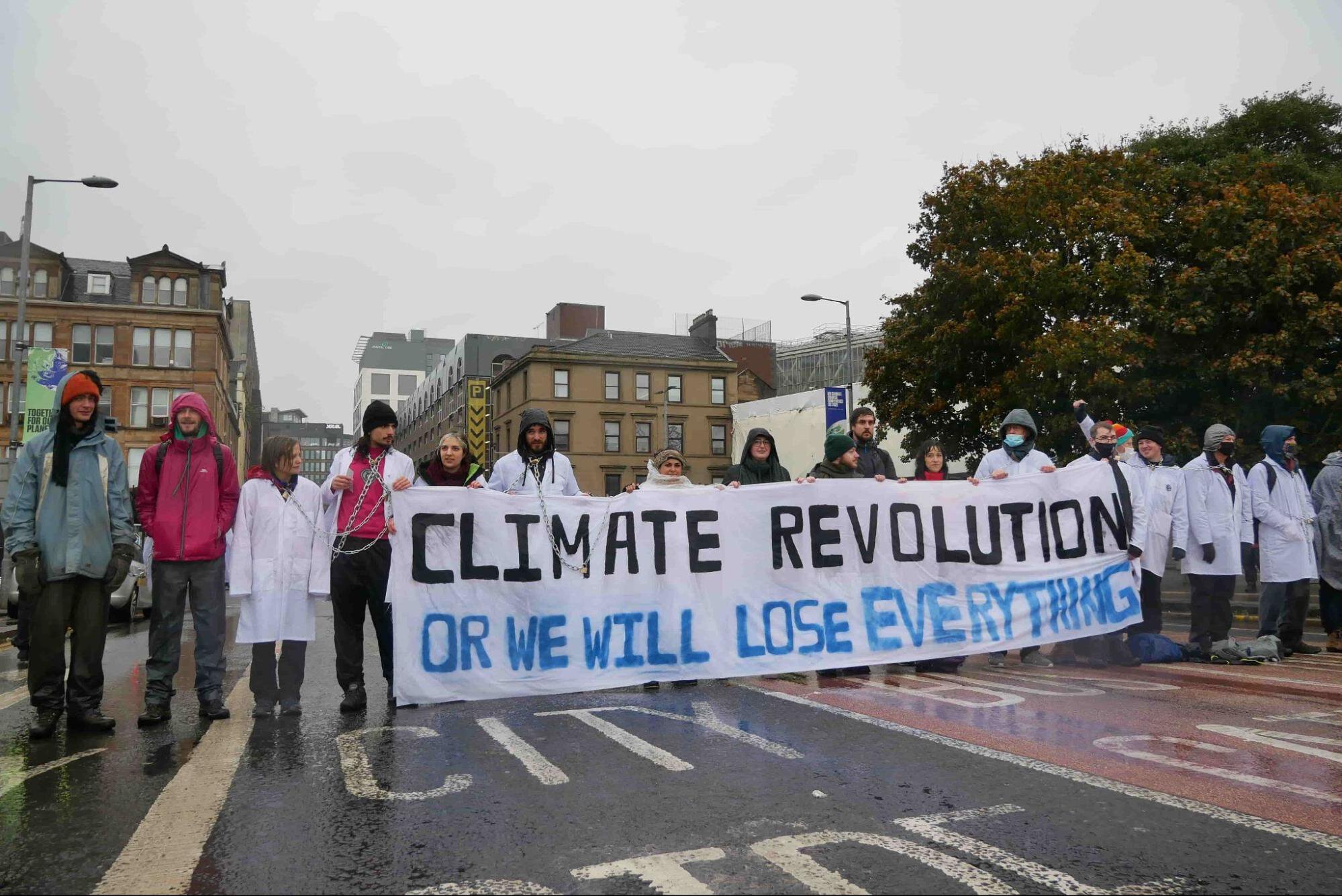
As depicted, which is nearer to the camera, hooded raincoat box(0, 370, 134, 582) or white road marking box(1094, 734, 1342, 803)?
white road marking box(1094, 734, 1342, 803)

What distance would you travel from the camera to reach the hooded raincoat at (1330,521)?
9758 millimetres

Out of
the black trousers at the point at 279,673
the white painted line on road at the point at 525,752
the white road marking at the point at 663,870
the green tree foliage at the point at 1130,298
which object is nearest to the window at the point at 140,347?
the green tree foliage at the point at 1130,298

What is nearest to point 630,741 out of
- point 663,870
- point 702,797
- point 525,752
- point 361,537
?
point 525,752

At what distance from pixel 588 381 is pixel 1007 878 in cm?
6368

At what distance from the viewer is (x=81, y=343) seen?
57125 mm

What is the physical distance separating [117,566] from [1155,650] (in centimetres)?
781

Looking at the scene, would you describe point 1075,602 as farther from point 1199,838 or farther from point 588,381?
point 588,381

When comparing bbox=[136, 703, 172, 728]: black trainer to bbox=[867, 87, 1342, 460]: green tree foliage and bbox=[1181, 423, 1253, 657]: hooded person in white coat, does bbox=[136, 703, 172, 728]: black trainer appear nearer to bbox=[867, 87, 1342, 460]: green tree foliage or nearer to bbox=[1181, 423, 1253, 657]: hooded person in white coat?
bbox=[1181, 423, 1253, 657]: hooded person in white coat

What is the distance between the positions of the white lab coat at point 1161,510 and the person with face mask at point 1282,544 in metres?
0.98

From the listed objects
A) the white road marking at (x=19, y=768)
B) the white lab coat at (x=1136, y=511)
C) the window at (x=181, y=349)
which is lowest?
the white road marking at (x=19, y=768)

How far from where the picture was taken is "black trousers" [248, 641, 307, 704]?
6309 millimetres

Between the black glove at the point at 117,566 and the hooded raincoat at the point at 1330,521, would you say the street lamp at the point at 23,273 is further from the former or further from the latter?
the hooded raincoat at the point at 1330,521

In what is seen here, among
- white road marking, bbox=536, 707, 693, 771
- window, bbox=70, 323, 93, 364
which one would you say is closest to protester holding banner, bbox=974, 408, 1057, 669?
white road marking, bbox=536, 707, 693, 771

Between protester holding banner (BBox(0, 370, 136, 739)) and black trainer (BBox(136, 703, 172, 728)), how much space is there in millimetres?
166
